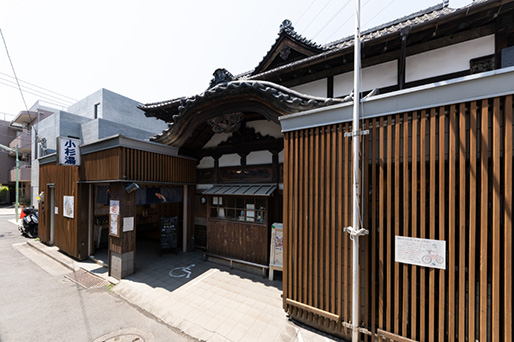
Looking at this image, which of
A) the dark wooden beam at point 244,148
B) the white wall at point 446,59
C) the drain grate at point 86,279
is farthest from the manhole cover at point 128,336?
the white wall at point 446,59

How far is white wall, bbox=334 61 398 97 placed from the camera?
5.51m

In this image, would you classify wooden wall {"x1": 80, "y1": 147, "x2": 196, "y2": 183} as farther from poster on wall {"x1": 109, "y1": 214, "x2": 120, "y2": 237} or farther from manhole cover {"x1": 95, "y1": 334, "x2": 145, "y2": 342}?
manhole cover {"x1": 95, "y1": 334, "x2": 145, "y2": 342}

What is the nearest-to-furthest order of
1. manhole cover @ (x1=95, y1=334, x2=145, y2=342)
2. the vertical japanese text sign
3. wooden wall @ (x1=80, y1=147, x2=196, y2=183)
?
manhole cover @ (x1=95, y1=334, x2=145, y2=342), wooden wall @ (x1=80, y1=147, x2=196, y2=183), the vertical japanese text sign

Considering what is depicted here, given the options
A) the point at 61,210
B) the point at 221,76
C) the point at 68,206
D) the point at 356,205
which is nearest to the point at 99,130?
the point at 61,210

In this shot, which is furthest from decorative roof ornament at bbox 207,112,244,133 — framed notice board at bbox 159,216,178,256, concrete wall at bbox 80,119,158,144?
concrete wall at bbox 80,119,158,144

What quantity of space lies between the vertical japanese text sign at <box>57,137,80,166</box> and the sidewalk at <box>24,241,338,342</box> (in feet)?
14.0

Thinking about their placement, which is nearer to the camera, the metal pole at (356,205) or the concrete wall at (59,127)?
the metal pole at (356,205)

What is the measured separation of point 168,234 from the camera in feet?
29.1

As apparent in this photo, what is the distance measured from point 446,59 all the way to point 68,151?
513 inches

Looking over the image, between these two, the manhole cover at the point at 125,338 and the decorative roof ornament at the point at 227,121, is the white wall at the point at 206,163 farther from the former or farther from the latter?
the manhole cover at the point at 125,338

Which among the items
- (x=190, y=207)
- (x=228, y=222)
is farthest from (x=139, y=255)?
(x=228, y=222)

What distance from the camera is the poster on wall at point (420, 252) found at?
10.8 feet

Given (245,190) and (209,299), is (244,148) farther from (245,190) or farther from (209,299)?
(209,299)

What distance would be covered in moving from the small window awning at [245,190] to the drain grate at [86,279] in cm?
459
